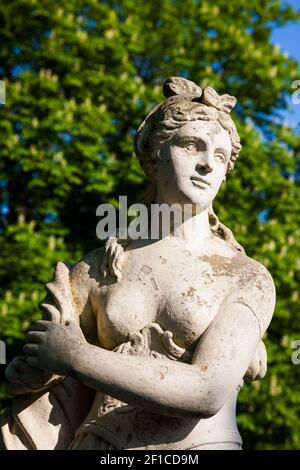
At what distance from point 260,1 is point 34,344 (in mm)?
15511

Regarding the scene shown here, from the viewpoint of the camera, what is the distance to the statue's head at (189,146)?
186 inches

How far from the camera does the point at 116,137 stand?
1584 centimetres

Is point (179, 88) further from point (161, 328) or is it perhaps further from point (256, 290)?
point (161, 328)

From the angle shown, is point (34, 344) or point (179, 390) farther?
point (34, 344)

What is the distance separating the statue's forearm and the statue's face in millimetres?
984

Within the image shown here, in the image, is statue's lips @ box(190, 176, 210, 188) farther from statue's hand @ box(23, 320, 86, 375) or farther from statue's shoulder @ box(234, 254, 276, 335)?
statue's hand @ box(23, 320, 86, 375)

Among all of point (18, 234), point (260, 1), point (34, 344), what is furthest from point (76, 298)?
point (260, 1)

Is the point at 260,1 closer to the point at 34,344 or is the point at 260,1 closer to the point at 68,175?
the point at 68,175

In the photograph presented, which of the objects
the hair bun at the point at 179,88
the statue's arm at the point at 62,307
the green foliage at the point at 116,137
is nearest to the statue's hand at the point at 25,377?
the statue's arm at the point at 62,307

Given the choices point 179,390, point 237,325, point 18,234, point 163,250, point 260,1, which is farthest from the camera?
point 260,1

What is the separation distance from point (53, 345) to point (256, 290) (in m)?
1.06

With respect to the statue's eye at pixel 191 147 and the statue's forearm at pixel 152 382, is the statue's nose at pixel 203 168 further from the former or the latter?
the statue's forearm at pixel 152 382

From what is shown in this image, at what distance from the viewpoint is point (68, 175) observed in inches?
573

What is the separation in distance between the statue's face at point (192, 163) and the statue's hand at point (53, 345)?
90 centimetres
